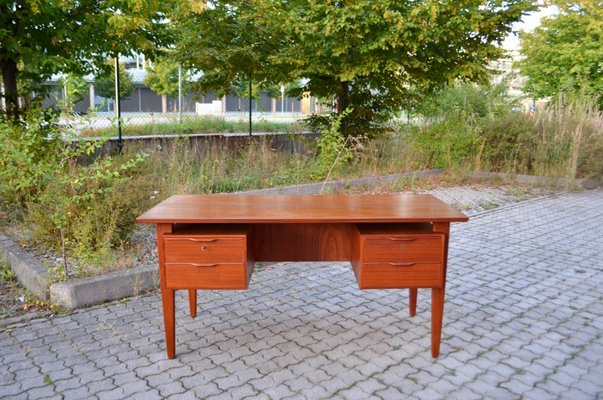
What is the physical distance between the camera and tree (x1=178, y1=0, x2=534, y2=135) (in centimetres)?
849

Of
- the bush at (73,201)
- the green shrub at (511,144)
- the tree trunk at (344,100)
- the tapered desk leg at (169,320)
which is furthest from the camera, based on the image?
the tree trunk at (344,100)

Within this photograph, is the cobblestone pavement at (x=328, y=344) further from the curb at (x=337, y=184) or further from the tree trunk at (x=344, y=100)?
the tree trunk at (x=344, y=100)

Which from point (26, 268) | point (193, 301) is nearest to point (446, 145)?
point (193, 301)

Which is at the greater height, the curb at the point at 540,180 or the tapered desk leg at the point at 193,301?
the curb at the point at 540,180

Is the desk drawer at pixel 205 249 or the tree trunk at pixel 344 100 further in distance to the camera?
the tree trunk at pixel 344 100

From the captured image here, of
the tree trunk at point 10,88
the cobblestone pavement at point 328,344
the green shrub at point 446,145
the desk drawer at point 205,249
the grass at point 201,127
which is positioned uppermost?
the tree trunk at point 10,88

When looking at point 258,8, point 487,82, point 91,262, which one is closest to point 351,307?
point 91,262

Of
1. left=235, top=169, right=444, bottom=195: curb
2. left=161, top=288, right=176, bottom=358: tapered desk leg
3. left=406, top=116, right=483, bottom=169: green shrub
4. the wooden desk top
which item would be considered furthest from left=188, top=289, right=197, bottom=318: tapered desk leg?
left=406, top=116, right=483, bottom=169: green shrub

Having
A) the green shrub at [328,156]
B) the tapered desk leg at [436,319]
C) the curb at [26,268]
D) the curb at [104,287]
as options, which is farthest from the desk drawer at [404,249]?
the green shrub at [328,156]

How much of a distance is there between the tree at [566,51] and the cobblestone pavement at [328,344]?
1394 centimetres

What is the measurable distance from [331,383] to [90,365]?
56.8 inches

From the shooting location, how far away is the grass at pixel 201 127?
1098 centimetres

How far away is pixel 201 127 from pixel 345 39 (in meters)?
5.58

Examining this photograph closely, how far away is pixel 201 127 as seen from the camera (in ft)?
43.1
